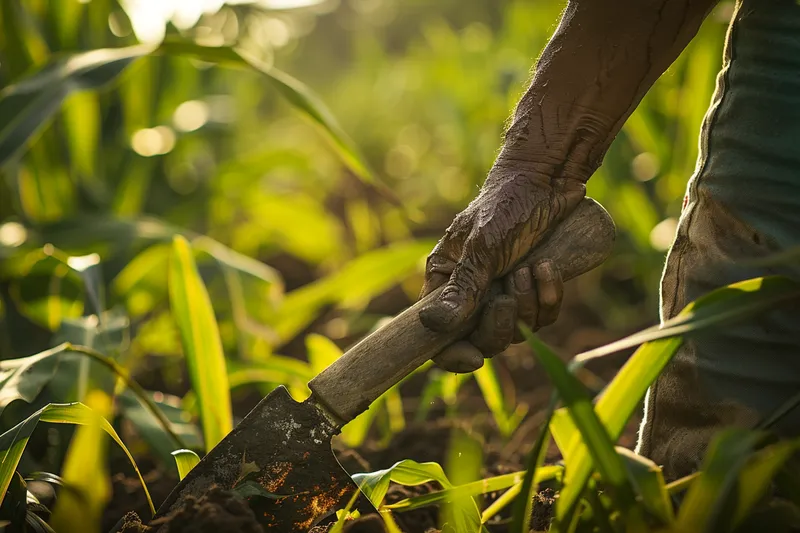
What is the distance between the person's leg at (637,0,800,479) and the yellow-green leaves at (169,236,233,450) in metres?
0.84

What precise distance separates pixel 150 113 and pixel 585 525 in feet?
7.77

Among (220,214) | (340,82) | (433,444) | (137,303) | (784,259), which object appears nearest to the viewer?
(784,259)

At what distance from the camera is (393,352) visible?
50.1 inches

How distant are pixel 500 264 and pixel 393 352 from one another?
8.4 inches

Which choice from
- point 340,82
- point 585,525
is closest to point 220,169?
point 585,525

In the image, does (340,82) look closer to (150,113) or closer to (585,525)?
(150,113)

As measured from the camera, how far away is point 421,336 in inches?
49.8

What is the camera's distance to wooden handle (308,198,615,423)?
4.17 feet

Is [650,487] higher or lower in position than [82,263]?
lower

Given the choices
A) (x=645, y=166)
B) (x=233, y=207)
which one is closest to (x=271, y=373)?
(x=233, y=207)

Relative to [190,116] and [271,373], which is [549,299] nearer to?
[271,373]

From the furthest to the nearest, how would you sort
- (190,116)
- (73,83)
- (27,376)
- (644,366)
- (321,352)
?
1. (190,116)
2. (321,352)
3. (73,83)
4. (27,376)
5. (644,366)

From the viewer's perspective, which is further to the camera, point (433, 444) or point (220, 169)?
point (220, 169)

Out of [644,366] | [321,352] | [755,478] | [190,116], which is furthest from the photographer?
[190,116]
